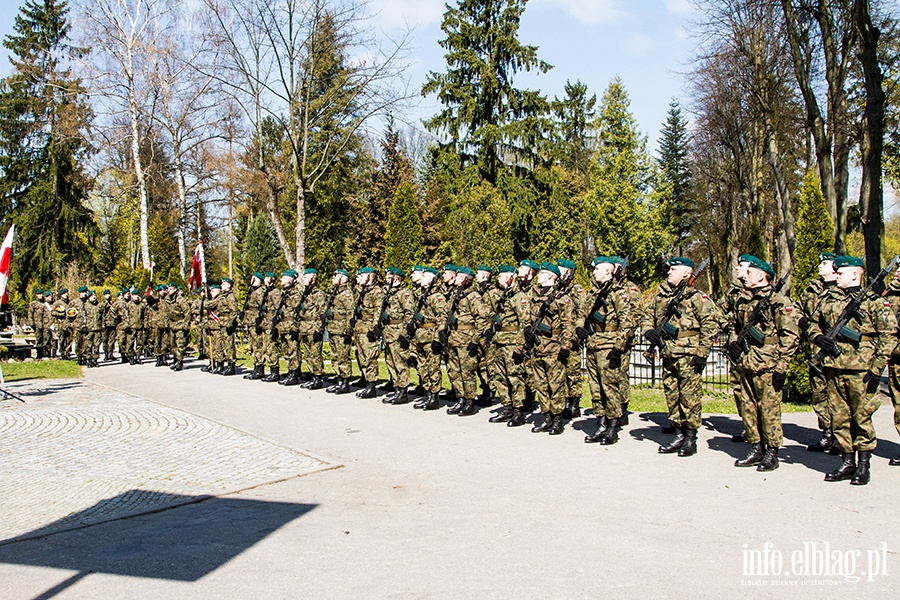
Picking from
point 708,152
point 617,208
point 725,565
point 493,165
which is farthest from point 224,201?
point 725,565

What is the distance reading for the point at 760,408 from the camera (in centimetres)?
714

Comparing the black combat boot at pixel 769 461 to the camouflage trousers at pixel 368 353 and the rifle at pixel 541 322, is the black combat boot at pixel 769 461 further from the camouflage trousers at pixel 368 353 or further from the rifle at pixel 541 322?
the camouflage trousers at pixel 368 353

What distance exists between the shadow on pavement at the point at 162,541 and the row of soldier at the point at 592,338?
158 inches

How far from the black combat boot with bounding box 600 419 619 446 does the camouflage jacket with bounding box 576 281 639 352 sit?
0.87 m

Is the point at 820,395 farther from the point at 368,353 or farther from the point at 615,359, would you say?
the point at 368,353

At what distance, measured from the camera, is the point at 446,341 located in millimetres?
10812

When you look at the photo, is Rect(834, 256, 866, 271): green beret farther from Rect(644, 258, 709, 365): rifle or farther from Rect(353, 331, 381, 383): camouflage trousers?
Rect(353, 331, 381, 383): camouflage trousers

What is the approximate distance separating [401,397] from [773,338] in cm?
633

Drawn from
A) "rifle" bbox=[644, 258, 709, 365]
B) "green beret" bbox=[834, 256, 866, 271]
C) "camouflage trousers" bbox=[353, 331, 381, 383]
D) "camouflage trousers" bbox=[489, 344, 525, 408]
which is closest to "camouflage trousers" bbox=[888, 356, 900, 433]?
"green beret" bbox=[834, 256, 866, 271]

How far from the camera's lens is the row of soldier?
22.4 ft

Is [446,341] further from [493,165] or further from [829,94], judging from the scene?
[493,165]

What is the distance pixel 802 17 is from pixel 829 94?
7.60 feet

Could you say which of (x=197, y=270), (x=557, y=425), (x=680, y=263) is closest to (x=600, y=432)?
(x=557, y=425)

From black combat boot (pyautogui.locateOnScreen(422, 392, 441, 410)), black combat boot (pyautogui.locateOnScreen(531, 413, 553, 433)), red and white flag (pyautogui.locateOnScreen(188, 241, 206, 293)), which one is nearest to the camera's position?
black combat boot (pyautogui.locateOnScreen(531, 413, 553, 433))
